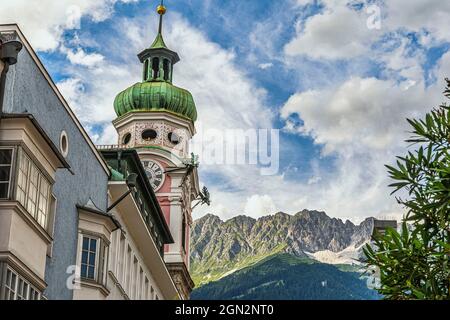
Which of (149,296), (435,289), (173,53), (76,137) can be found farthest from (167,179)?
(435,289)

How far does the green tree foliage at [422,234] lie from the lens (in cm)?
1766

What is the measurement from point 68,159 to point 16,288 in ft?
22.5

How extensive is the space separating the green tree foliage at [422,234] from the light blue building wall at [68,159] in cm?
937

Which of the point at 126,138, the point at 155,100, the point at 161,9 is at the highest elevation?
the point at 161,9

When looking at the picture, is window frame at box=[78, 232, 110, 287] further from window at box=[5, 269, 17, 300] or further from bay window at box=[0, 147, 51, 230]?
window at box=[5, 269, 17, 300]

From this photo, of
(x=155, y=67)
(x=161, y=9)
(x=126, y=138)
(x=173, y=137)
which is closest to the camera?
(x=173, y=137)

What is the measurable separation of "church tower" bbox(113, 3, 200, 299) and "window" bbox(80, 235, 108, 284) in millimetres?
43064

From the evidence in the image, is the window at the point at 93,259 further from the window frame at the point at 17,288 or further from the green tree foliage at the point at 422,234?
the green tree foliage at the point at 422,234

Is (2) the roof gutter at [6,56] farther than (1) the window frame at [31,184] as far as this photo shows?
Yes

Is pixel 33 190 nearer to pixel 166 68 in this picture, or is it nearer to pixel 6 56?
pixel 6 56

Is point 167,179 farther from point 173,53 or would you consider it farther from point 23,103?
point 23,103

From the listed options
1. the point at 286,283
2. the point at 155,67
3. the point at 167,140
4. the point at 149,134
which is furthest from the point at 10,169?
the point at 286,283

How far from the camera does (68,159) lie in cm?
2712

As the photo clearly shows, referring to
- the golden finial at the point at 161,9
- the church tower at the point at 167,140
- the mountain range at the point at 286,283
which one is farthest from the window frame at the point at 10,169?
the mountain range at the point at 286,283
